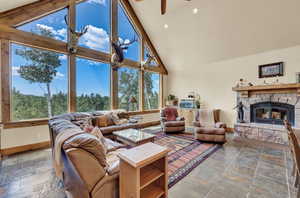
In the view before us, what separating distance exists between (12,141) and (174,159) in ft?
12.3

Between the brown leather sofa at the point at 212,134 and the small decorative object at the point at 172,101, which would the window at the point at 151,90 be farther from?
the brown leather sofa at the point at 212,134

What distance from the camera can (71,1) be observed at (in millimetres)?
3992

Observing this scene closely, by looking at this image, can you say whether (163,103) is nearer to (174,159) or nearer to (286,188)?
(174,159)

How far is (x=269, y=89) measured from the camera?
159 inches

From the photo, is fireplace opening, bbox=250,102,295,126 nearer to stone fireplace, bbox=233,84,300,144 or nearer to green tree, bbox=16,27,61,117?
stone fireplace, bbox=233,84,300,144

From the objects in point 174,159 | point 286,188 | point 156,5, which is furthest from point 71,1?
point 286,188

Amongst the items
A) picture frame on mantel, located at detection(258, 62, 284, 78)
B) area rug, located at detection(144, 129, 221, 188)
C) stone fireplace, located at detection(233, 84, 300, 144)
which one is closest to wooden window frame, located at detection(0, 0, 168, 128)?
area rug, located at detection(144, 129, 221, 188)

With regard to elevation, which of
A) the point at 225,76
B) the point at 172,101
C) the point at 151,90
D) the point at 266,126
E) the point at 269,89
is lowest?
the point at 266,126

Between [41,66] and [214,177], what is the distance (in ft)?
15.7

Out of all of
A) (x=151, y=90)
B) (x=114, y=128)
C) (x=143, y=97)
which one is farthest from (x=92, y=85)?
(x=151, y=90)

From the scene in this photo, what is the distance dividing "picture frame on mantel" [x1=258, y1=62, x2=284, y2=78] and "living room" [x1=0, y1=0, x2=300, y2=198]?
2 cm

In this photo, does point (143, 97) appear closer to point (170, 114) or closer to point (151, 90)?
point (151, 90)

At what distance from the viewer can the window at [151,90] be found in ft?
20.8

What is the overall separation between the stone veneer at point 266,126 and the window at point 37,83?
5.53 m
